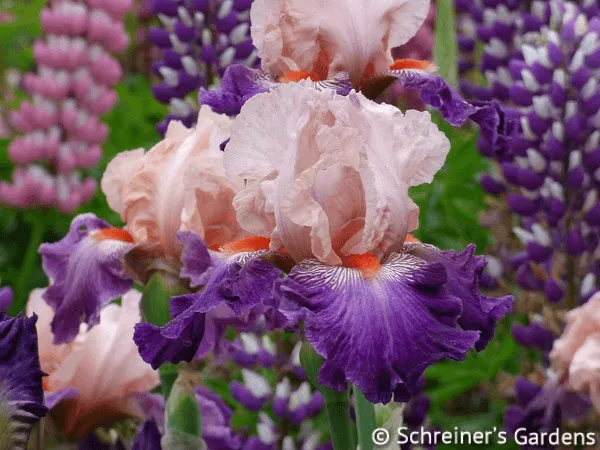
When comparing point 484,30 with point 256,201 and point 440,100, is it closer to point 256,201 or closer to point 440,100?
point 440,100

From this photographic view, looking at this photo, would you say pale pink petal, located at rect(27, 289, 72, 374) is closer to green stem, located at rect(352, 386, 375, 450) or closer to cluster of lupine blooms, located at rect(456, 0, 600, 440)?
green stem, located at rect(352, 386, 375, 450)

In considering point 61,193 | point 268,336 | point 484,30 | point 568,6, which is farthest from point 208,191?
point 61,193

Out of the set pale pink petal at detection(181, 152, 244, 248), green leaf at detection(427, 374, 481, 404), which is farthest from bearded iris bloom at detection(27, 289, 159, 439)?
green leaf at detection(427, 374, 481, 404)

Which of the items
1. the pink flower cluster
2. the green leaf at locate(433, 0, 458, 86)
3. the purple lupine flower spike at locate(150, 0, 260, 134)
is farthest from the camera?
the pink flower cluster

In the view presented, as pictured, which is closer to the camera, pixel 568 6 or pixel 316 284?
pixel 316 284

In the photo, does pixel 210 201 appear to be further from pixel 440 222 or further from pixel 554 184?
pixel 440 222

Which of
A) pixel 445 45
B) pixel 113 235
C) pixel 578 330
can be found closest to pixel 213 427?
pixel 113 235
